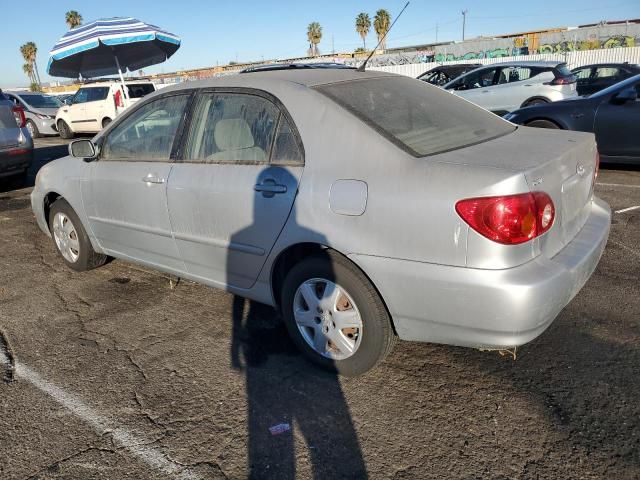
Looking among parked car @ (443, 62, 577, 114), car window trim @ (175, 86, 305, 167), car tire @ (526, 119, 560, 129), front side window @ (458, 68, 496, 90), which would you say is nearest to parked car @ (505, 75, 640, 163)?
car tire @ (526, 119, 560, 129)

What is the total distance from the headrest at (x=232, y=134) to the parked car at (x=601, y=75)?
14937 mm

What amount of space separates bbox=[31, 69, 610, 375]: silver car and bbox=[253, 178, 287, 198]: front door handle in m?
0.01

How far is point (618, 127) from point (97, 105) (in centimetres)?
1377

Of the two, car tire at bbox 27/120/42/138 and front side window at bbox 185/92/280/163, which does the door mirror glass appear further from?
car tire at bbox 27/120/42/138

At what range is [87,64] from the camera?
11.7 metres

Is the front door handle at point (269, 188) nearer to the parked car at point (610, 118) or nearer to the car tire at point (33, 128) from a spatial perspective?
the parked car at point (610, 118)

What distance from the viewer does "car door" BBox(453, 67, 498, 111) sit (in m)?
12.3

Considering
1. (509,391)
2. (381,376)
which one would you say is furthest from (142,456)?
(509,391)

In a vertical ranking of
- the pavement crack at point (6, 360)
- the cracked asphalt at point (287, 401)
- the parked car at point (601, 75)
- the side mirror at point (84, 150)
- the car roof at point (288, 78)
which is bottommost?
the cracked asphalt at point (287, 401)

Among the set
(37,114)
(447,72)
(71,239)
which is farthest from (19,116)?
(447,72)

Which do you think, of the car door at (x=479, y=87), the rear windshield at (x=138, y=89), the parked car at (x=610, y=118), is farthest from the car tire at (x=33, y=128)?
the parked car at (x=610, y=118)

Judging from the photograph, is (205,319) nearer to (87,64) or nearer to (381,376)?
(381,376)

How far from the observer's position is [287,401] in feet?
8.87

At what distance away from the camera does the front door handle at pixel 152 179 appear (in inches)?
138
